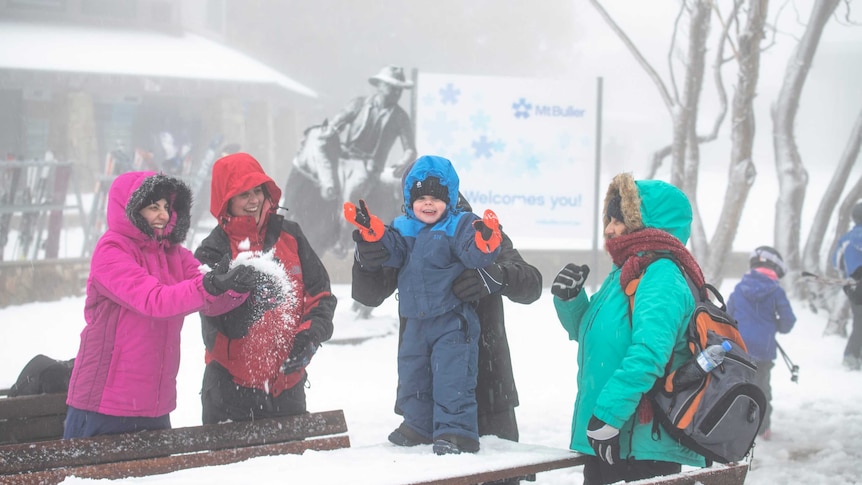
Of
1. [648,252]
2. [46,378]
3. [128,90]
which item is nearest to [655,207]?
[648,252]

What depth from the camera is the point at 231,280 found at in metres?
2.44

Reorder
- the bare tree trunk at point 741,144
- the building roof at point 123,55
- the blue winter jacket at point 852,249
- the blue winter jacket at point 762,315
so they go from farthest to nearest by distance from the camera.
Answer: the building roof at point 123,55, the bare tree trunk at point 741,144, the blue winter jacket at point 852,249, the blue winter jacket at point 762,315

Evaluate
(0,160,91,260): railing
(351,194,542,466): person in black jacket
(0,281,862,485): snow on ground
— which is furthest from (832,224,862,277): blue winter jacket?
(0,160,91,260): railing

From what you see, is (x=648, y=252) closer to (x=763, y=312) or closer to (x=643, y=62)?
(x=763, y=312)

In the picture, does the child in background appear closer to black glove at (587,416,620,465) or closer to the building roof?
black glove at (587,416,620,465)

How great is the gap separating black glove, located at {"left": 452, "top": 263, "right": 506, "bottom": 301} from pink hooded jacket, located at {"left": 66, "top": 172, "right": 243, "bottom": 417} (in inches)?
31.5

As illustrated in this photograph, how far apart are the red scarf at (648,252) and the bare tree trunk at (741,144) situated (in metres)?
6.66

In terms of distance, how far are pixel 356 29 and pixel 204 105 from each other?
1137cm

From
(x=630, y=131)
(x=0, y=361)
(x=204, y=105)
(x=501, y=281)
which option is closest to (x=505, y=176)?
(x=0, y=361)

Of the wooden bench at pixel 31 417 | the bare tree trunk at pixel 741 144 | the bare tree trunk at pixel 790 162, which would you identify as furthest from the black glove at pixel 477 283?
the bare tree trunk at pixel 790 162

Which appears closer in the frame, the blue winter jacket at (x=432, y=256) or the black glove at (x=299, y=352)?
the blue winter jacket at (x=432, y=256)

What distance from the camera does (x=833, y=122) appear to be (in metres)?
41.0

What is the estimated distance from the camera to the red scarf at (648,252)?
2.38 metres

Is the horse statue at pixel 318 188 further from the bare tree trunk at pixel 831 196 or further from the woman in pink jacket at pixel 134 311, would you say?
the bare tree trunk at pixel 831 196
